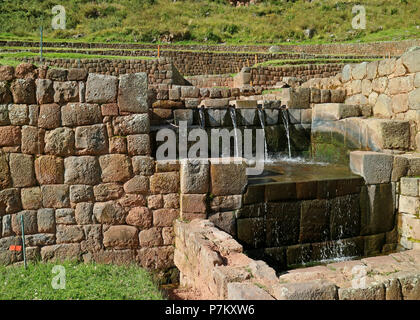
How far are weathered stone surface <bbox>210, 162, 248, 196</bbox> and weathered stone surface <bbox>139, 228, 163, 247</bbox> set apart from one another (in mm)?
1087

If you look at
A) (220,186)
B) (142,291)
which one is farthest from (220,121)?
(142,291)

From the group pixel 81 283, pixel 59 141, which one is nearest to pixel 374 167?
pixel 81 283

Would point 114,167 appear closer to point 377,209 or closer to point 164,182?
point 164,182

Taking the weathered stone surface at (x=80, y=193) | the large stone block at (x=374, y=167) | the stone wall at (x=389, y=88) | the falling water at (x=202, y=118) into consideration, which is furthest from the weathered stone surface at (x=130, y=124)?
the stone wall at (x=389, y=88)

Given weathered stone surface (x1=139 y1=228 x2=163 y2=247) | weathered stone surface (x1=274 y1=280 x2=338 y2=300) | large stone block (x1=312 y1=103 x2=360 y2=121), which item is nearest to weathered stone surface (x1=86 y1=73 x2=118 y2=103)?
weathered stone surface (x1=139 y1=228 x2=163 y2=247)

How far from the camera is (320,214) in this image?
6.24m

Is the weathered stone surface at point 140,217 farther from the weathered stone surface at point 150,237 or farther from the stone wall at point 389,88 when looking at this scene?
the stone wall at point 389,88

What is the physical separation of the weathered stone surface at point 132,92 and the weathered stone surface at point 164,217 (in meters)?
1.59

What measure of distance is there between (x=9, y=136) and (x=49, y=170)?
72cm

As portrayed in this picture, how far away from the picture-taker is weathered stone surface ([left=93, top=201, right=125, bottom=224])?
5754 millimetres

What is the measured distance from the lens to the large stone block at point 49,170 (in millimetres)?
5570

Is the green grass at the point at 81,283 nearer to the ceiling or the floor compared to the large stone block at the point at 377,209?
nearer to the floor
